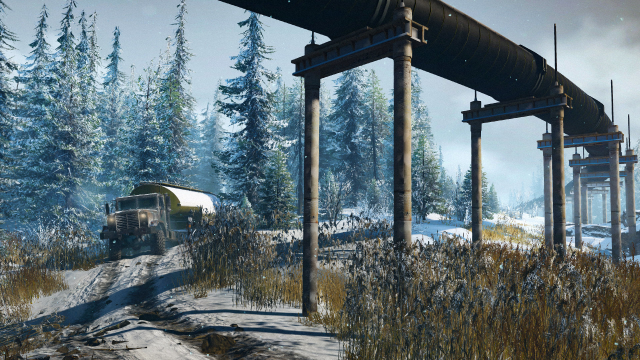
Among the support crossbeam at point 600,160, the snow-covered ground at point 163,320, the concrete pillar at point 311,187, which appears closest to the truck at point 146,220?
the snow-covered ground at point 163,320

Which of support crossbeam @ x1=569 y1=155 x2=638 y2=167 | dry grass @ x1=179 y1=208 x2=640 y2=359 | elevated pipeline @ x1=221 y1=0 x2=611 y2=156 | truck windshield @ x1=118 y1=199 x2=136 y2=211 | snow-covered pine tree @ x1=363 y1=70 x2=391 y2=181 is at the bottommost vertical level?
dry grass @ x1=179 y1=208 x2=640 y2=359

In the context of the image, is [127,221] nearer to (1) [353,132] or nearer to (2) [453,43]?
(2) [453,43]

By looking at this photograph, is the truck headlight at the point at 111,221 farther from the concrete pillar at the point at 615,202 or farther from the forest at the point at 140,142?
the concrete pillar at the point at 615,202

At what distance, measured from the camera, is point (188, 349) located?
510 centimetres

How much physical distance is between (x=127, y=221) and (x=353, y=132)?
30076mm

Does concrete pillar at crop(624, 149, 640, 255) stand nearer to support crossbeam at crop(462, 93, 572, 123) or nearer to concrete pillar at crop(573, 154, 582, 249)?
concrete pillar at crop(573, 154, 582, 249)

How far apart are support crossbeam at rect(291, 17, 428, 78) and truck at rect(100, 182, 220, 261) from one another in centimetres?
701

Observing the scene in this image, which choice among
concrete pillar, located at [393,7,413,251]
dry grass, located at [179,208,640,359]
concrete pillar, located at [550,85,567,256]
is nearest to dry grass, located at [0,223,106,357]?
dry grass, located at [179,208,640,359]

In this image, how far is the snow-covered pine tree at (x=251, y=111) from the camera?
2445 cm

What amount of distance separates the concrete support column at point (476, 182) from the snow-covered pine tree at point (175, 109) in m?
21.8

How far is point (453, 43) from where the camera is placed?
26.6 ft

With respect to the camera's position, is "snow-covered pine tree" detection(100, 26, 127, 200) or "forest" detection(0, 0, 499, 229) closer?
"forest" detection(0, 0, 499, 229)

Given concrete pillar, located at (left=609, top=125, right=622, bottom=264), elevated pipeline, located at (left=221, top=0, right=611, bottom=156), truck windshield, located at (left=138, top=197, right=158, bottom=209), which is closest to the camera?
elevated pipeline, located at (left=221, top=0, right=611, bottom=156)

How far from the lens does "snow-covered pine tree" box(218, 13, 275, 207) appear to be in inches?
963
